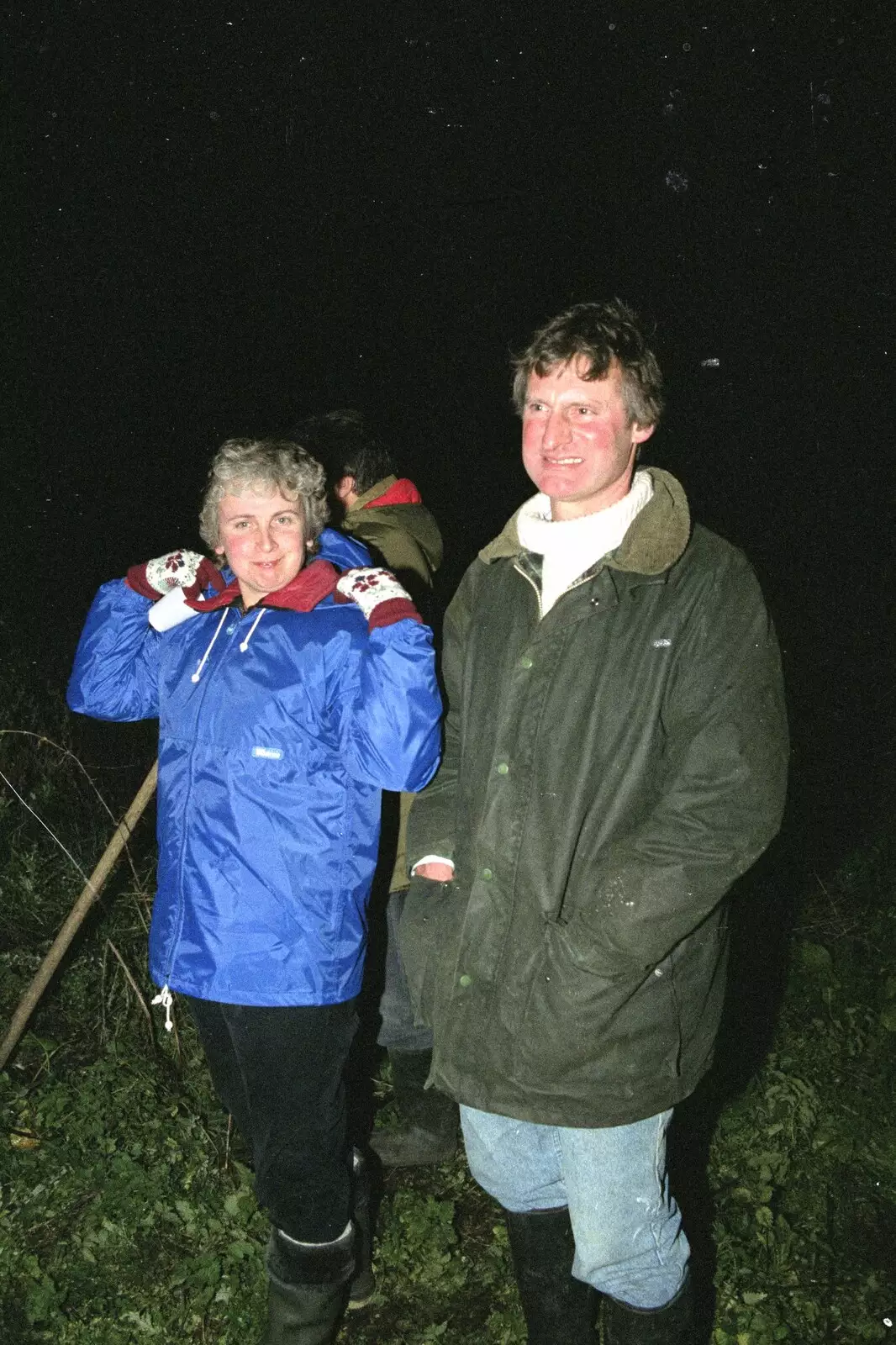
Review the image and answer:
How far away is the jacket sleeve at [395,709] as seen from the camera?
2.24m

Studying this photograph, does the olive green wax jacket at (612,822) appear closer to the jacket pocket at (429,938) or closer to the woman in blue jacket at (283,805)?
the jacket pocket at (429,938)

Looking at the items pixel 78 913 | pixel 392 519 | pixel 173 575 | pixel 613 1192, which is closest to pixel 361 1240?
pixel 613 1192

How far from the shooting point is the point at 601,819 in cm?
202

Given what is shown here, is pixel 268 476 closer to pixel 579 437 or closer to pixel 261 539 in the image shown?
pixel 261 539

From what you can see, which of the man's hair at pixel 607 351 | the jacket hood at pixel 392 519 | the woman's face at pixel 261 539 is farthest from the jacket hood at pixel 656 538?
the jacket hood at pixel 392 519

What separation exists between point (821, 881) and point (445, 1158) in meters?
2.63

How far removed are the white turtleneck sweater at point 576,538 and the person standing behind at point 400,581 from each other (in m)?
1.27

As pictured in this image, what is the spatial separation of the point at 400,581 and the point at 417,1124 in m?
1.82

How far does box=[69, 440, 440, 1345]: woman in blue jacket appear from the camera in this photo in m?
2.31

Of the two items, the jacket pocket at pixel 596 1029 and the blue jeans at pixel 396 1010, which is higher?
the jacket pocket at pixel 596 1029

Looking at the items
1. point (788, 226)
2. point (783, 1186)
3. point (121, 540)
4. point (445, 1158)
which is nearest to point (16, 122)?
point (121, 540)

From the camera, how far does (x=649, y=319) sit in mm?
2299

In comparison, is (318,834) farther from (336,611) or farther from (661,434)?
(661,434)

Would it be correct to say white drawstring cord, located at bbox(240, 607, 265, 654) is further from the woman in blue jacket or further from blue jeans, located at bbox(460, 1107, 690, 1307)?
blue jeans, located at bbox(460, 1107, 690, 1307)
